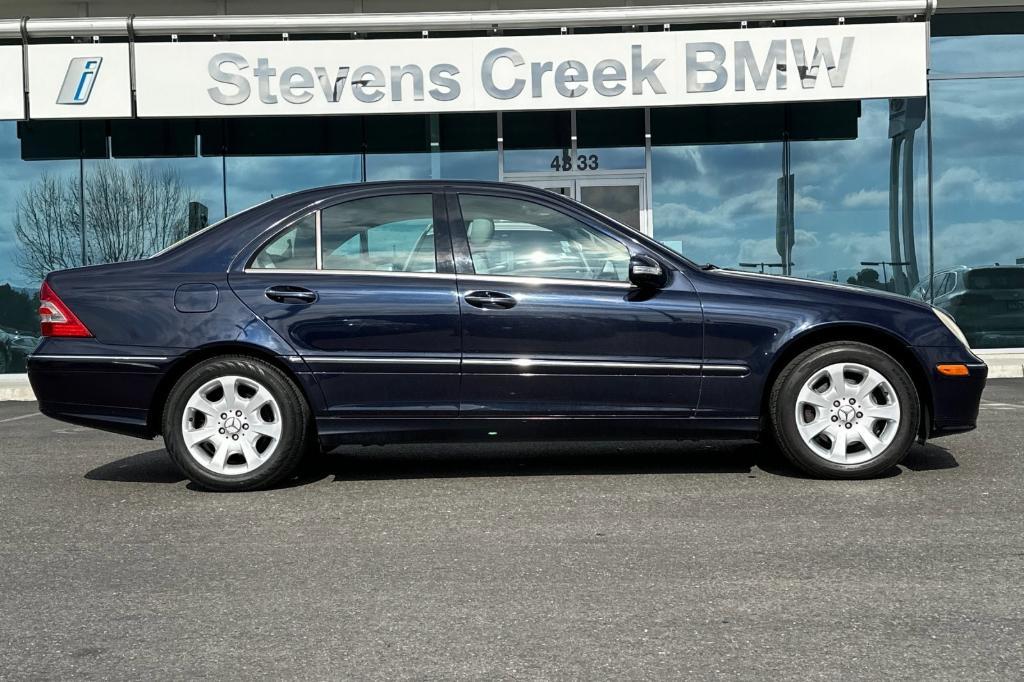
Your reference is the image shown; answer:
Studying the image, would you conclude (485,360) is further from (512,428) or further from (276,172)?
(276,172)

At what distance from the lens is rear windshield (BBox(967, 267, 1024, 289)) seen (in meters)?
14.0

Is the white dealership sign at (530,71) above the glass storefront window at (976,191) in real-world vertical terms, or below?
above

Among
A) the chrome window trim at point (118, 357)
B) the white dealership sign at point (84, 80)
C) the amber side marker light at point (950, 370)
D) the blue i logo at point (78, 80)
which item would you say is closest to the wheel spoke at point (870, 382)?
the amber side marker light at point (950, 370)

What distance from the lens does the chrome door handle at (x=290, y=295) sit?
17.3 ft

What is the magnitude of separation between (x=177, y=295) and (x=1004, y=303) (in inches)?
476

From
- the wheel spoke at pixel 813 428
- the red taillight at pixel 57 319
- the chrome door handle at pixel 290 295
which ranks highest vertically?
the chrome door handle at pixel 290 295

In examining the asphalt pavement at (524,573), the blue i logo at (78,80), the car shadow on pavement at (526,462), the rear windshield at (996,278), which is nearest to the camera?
the asphalt pavement at (524,573)

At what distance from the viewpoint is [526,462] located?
6090 millimetres

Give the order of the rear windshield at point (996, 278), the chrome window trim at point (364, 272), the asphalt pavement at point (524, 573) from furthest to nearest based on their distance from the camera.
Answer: the rear windshield at point (996, 278) → the chrome window trim at point (364, 272) → the asphalt pavement at point (524, 573)

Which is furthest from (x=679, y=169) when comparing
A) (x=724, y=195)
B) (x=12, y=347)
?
(x=12, y=347)

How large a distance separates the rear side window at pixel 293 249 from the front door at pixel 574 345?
2.72ft

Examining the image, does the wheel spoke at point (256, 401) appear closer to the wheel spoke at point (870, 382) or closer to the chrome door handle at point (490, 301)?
the chrome door handle at point (490, 301)

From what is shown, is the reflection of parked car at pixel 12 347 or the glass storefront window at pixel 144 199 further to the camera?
the glass storefront window at pixel 144 199

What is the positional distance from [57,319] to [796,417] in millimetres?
3895
